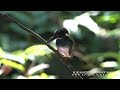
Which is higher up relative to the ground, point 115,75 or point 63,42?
point 63,42

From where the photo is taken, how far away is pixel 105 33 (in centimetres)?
162

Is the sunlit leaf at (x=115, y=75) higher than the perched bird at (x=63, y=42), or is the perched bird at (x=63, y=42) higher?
the perched bird at (x=63, y=42)

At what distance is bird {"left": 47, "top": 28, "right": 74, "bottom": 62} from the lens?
156 centimetres

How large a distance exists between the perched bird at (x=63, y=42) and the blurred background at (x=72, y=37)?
0.02 metres

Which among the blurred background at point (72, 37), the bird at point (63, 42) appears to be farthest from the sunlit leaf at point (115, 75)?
Result: the bird at point (63, 42)

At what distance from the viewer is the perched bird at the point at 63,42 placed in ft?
5.12

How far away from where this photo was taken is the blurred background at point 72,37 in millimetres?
1527

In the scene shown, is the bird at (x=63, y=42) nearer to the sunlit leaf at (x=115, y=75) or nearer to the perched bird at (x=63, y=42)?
the perched bird at (x=63, y=42)

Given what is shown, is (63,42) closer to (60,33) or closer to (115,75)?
(60,33)

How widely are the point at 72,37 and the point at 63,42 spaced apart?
0.05 meters

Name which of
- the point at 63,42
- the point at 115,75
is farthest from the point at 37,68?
the point at 115,75

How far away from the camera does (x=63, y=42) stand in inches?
61.9

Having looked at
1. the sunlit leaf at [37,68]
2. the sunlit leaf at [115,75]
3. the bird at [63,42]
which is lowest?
the sunlit leaf at [115,75]

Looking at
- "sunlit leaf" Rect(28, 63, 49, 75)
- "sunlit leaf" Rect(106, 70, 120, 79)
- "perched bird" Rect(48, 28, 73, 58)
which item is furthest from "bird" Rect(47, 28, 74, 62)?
"sunlit leaf" Rect(106, 70, 120, 79)
